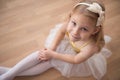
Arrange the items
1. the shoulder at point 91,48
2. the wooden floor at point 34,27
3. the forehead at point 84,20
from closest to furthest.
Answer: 1. the forehead at point 84,20
2. the shoulder at point 91,48
3. the wooden floor at point 34,27

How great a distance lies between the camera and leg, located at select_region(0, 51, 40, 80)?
1111 mm

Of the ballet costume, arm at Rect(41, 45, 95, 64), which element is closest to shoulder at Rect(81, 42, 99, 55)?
arm at Rect(41, 45, 95, 64)

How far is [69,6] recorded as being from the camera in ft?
5.17

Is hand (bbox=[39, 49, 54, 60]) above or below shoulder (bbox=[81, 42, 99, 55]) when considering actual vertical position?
above

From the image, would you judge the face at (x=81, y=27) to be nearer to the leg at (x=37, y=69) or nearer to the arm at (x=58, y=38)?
the arm at (x=58, y=38)

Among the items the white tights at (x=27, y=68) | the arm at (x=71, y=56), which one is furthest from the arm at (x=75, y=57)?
the white tights at (x=27, y=68)

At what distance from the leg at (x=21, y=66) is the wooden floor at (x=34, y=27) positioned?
7 cm

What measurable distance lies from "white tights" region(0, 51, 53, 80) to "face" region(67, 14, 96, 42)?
27 cm

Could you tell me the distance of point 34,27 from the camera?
1.42 metres

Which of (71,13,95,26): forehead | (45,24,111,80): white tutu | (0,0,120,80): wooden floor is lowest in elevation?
(45,24,111,80): white tutu

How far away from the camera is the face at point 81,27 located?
962 millimetres

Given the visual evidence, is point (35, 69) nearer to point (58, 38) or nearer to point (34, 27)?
point (58, 38)

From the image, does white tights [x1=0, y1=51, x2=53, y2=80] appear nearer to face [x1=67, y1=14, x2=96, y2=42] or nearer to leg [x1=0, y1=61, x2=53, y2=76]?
leg [x1=0, y1=61, x2=53, y2=76]

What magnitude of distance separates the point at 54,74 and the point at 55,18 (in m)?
0.47
